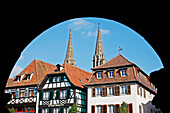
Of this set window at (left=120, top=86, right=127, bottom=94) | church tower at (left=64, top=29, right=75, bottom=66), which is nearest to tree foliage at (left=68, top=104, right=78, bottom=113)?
window at (left=120, top=86, right=127, bottom=94)

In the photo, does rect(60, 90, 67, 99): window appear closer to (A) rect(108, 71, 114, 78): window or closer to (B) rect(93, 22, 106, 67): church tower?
(A) rect(108, 71, 114, 78): window

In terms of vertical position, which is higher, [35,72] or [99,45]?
A: [99,45]

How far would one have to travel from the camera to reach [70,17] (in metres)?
2.67

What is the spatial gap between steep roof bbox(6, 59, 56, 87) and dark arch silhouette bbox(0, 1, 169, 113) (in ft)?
108

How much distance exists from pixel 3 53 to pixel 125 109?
26344mm

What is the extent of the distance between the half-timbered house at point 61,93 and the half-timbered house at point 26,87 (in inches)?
57.2

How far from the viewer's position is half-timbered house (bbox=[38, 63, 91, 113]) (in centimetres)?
3169

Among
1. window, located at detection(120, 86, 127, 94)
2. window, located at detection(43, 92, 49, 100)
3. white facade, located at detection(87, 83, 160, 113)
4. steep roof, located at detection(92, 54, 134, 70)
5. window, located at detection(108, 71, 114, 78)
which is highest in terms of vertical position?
steep roof, located at detection(92, 54, 134, 70)

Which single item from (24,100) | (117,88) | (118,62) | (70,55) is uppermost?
(70,55)

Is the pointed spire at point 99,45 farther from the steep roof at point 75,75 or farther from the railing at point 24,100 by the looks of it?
the railing at point 24,100

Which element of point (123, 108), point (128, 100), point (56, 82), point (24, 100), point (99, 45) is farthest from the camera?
point (99, 45)

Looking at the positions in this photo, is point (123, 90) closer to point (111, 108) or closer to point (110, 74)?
point (111, 108)

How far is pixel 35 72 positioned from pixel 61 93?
22.0 feet

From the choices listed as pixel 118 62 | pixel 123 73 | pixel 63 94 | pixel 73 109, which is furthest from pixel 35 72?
pixel 123 73
